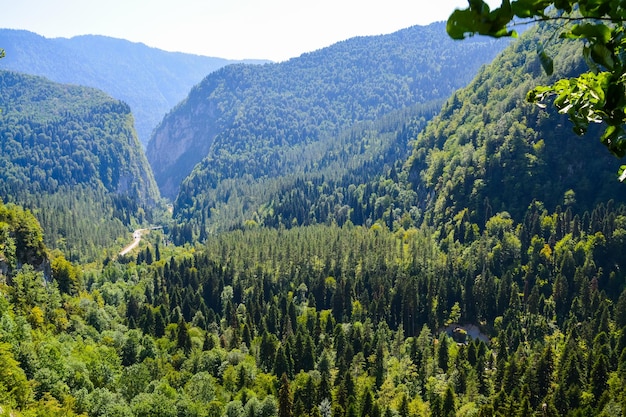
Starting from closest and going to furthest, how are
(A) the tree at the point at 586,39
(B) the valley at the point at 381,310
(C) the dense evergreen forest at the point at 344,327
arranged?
(A) the tree at the point at 586,39 < (C) the dense evergreen forest at the point at 344,327 < (B) the valley at the point at 381,310

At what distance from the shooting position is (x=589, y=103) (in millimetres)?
6566

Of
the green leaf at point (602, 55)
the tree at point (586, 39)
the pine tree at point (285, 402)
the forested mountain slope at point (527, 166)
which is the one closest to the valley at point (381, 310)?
the pine tree at point (285, 402)

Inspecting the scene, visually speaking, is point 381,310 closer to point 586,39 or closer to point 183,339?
point 183,339

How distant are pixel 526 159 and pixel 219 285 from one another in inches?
3862

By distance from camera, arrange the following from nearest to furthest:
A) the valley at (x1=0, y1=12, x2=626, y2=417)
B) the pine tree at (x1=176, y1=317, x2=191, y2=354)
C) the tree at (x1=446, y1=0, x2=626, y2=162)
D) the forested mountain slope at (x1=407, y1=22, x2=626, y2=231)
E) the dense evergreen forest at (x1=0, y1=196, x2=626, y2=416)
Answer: the tree at (x1=446, y1=0, x2=626, y2=162)
the dense evergreen forest at (x1=0, y1=196, x2=626, y2=416)
the valley at (x1=0, y1=12, x2=626, y2=417)
the pine tree at (x1=176, y1=317, x2=191, y2=354)
the forested mountain slope at (x1=407, y1=22, x2=626, y2=231)

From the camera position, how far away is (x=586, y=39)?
227 inches

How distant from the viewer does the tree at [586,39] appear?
483 centimetres

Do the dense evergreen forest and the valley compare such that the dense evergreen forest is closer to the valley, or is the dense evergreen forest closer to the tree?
the valley

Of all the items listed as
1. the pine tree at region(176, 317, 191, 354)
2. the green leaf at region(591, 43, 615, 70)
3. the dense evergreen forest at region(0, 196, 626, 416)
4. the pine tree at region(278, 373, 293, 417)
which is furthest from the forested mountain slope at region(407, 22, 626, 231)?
the green leaf at region(591, 43, 615, 70)

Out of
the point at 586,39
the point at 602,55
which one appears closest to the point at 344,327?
the point at 586,39

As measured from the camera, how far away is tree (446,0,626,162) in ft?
15.9

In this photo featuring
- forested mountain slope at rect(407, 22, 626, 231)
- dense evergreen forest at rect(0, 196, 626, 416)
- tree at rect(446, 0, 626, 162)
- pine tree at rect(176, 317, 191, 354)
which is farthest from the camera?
forested mountain slope at rect(407, 22, 626, 231)

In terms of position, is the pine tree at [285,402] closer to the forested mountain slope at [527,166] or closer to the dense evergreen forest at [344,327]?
the dense evergreen forest at [344,327]

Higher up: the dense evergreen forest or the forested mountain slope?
the forested mountain slope
